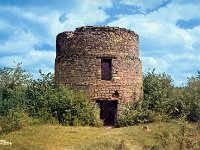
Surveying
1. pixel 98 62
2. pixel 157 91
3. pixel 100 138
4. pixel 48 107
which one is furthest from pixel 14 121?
pixel 157 91

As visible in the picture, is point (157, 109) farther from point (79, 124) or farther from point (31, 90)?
point (31, 90)

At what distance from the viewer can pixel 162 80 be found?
26062 mm

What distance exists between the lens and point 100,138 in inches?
718

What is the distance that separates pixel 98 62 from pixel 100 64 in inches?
6.0

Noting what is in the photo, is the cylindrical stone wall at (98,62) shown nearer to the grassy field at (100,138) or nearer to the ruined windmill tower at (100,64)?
the ruined windmill tower at (100,64)

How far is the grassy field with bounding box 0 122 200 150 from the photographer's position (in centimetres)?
1717

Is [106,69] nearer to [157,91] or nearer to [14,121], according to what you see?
[157,91]

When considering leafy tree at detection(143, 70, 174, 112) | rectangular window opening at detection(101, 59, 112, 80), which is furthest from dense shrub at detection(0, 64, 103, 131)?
leafy tree at detection(143, 70, 174, 112)

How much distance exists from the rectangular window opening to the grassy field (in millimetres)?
4028

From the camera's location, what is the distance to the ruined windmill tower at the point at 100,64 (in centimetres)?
2312

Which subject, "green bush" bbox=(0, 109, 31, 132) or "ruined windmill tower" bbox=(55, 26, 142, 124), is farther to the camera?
"ruined windmill tower" bbox=(55, 26, 142, 124)

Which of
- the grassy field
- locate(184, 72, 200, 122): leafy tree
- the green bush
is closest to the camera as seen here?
the grassy field

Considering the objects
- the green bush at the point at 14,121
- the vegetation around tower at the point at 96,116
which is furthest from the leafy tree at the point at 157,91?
the green bush at the point at 14,121

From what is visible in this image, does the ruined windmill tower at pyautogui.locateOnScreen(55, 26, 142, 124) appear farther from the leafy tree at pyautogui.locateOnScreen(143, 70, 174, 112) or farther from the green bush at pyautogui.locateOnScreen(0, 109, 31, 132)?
the green bush at pyautogui.locateOnScreen(0, 109, 31, 132)
